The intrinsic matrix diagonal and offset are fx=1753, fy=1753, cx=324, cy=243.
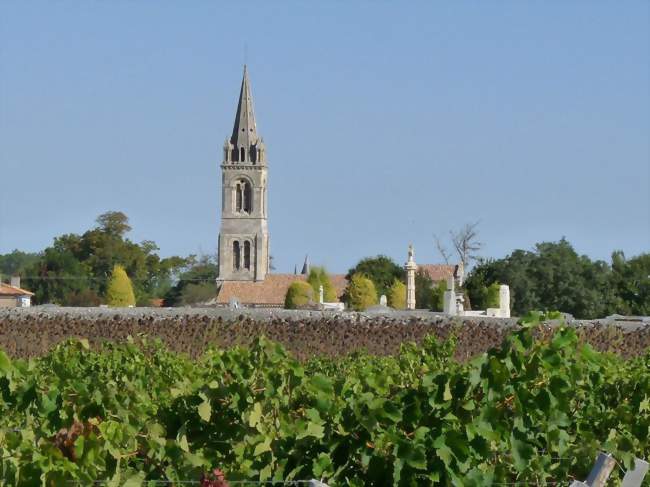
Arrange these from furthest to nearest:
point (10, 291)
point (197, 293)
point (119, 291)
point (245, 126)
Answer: point (245, 126)
point (197, 293)
point (10, 291)
point (119, 291)

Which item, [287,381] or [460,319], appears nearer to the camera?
[287,381]

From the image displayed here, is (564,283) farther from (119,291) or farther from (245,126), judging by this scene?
(245,126)

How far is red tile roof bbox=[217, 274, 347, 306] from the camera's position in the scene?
115 m

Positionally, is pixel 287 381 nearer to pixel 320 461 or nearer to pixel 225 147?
pixel 320 461

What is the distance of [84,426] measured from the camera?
8961 millimetres

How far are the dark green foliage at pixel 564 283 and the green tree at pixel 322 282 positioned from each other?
18.1 m

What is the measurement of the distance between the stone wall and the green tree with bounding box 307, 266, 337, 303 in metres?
64.4

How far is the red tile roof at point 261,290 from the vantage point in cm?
11488

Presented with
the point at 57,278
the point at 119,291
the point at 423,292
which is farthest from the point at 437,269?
the point at 119,291

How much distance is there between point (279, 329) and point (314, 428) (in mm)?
26589

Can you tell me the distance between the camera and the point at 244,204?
5212 inches

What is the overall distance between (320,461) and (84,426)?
48.3 inches

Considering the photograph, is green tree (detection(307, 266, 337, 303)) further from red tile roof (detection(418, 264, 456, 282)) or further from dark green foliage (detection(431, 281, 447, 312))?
dark green foliage (detection(431, 281, 447, 312))

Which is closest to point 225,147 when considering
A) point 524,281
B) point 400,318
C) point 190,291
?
point 190,291
